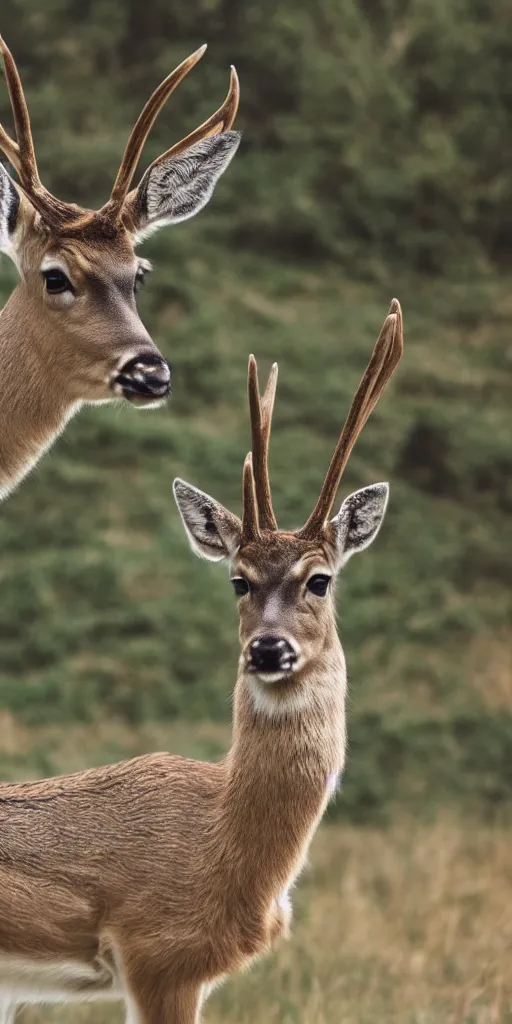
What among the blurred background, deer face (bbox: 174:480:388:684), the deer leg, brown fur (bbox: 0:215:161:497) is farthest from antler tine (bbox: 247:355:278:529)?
the blurred background

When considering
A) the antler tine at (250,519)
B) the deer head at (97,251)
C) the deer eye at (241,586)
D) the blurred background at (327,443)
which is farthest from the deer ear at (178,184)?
the blurred background at (327,443)

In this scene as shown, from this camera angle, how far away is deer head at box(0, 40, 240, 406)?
6.90 m

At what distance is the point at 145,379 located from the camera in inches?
265

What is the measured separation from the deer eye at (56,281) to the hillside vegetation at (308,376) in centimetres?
652

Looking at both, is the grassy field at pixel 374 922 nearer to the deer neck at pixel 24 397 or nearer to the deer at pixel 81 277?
the deer neck at pixel 24 397

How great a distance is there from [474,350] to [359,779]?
6043 mm

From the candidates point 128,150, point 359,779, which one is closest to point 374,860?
point 359,779

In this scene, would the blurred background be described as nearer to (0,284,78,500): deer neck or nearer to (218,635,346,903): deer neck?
(218,635,346,903): deer neck

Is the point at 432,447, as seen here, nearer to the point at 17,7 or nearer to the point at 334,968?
the point at 17,7

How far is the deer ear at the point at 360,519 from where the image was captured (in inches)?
276

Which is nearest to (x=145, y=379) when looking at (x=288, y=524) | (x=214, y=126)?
(x=214, y=126)

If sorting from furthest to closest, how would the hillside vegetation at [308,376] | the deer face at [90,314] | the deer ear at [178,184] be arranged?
1. the hillside vegetation at [308,376]
2. the deer ear at [178,184]
3. the deer face at [90,314]

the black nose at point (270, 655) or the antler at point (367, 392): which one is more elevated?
the antler at point (367, 392)

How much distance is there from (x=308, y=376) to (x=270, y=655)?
11366mm
